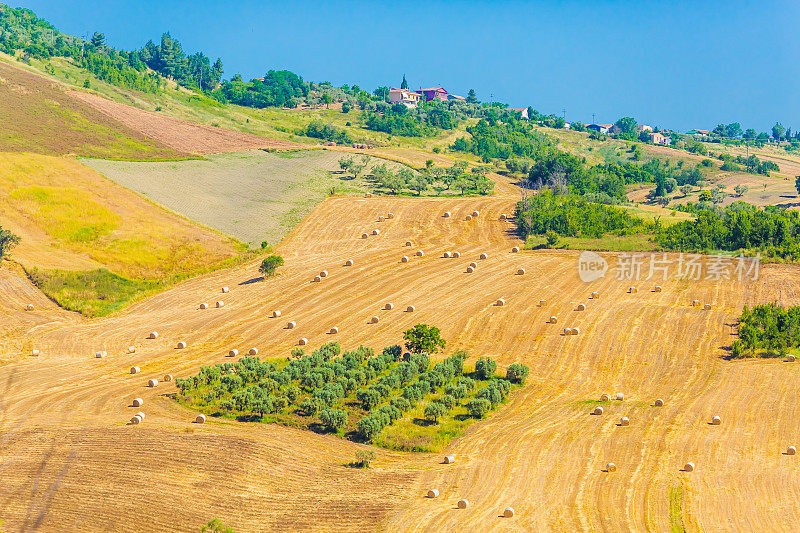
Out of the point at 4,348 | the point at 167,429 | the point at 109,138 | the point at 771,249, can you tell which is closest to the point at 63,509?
the point at 167,429

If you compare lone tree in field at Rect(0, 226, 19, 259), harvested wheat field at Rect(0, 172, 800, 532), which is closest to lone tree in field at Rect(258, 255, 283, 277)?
harvested wheat field at Rect(0, 172, 800, 532)

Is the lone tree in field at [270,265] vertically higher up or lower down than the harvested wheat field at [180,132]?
lower down

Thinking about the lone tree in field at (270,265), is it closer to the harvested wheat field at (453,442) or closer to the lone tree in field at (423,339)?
the harvested wheat field at (453,442)

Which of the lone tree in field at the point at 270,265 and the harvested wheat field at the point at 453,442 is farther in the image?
the lone tree in field at the point at 270,265

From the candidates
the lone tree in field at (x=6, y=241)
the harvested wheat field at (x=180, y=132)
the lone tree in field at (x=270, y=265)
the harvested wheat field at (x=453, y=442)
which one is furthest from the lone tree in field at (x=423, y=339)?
the harvested wheat field at (x=180, y=132)

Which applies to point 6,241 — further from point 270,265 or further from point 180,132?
point 180,132

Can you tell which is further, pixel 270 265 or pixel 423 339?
pixel 270 265

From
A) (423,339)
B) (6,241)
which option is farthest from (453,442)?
(6,241)
